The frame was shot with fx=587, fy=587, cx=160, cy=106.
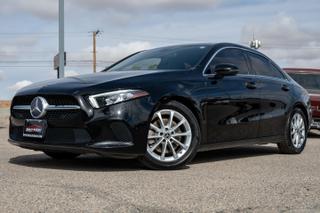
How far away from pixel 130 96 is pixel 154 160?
0.73m

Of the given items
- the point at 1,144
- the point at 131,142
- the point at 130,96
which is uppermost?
the point at 130,96

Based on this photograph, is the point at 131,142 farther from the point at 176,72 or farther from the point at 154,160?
the point at 176,72

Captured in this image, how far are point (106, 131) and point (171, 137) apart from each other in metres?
0.80

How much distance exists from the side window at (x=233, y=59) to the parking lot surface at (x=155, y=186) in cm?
124

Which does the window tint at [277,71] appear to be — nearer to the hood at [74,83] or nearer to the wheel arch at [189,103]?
the wheel arch at [189,103]

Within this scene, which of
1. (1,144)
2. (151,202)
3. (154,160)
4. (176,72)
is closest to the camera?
(151,202)

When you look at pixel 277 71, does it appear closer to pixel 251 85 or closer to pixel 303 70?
pixel 251 85

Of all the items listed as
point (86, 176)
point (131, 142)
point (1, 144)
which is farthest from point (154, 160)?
point (1, 144)

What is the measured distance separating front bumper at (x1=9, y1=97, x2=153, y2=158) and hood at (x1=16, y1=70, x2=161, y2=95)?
0.93 ft

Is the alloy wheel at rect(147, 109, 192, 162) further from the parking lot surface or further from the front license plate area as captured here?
the front license plate area

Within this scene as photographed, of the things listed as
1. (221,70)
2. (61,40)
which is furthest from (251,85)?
(61,40)

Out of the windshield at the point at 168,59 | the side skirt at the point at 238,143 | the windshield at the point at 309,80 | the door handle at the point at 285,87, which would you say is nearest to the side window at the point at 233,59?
the windshield at the point at 168,59

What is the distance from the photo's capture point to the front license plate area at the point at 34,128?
240 inches

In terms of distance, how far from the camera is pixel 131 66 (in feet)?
24.4
